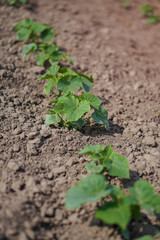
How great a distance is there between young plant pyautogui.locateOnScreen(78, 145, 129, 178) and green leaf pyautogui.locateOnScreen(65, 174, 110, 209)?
19cm

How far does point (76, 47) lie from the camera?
3406mm

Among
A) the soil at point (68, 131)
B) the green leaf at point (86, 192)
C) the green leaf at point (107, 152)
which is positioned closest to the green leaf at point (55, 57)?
the soil at point (68, 131)

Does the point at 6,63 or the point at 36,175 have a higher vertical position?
the point at 6,63

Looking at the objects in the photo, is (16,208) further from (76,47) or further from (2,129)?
(76,47)

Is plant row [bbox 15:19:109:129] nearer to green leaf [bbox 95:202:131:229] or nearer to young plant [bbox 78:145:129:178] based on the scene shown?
young plant [bbox 78:145:129:178]

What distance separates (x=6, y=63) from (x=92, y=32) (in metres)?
1.42

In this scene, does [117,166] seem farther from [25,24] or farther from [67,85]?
[25,24]

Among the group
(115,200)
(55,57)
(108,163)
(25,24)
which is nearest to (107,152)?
(108,163)

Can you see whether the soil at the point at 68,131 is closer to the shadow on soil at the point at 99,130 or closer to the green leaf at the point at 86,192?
the shadow on soil at the point at 99,130

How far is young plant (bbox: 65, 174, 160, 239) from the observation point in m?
1.56

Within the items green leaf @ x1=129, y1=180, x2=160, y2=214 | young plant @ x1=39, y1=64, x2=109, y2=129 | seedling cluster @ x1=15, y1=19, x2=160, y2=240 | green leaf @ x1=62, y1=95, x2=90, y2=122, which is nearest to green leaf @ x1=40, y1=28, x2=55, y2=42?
seedling cluster @ x1=15, y1=19, x2=160, y2=240

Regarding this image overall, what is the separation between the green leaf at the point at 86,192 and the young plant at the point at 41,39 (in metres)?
1.58

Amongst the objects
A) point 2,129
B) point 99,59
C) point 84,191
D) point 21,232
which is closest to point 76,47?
point 99,59

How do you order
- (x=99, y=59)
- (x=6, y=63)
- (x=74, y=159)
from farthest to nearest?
1. (x=99, y=59)
2. (x=6, y=63)
3. (x=74, y=159)
